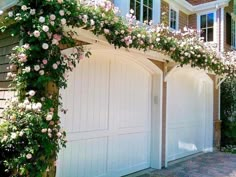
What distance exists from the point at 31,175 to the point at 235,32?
12326 mm

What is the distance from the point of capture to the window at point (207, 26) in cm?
1161

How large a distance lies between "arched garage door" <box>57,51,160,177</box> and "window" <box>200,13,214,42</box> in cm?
576

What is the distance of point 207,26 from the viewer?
1169cm

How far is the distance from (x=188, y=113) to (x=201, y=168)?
86.3 inches

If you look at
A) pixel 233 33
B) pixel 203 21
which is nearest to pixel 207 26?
pixel 203 21

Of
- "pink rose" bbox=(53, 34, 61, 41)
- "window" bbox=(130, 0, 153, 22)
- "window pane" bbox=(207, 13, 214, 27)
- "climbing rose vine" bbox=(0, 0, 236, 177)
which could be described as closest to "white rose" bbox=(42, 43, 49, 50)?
"climbing rose vine" bbox=(0, 0, 236, 177)

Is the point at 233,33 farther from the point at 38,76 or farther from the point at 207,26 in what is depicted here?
the point at 38,76

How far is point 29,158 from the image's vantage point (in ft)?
11.0

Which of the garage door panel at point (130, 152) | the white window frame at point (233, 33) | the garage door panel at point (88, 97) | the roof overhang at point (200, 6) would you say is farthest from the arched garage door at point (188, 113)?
the white window frame at point (233, 33)

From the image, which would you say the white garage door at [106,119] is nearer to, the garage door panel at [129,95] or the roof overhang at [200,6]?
the garage door panel at [129,95]

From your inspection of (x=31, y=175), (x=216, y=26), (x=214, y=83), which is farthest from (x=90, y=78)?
(x=216, y=26)

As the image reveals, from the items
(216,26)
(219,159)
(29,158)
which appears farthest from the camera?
(216,26)

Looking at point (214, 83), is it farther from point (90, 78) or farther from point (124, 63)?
point (90, 78)

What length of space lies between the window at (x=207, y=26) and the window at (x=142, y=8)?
400cm
